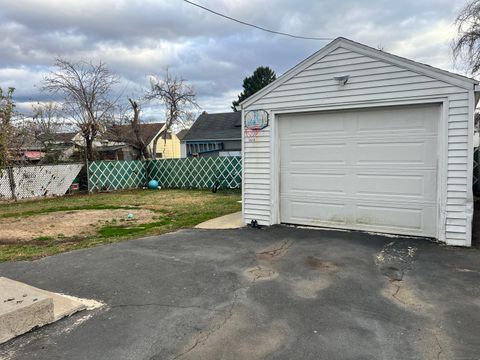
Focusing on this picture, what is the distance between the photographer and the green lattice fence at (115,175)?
16500mm

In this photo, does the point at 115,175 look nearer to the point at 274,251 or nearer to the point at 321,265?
the point at 274,251

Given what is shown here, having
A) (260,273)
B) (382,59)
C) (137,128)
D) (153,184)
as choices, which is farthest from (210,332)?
(137,128)

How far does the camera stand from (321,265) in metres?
4.79

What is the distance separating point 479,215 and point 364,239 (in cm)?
330

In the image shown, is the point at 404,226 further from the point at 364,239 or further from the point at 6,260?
the point at 6,260

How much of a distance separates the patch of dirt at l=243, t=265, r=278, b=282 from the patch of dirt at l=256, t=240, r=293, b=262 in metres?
0.40

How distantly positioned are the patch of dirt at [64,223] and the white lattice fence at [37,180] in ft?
16.9

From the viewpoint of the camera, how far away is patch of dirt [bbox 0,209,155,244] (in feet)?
24.0

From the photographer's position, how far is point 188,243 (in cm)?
611

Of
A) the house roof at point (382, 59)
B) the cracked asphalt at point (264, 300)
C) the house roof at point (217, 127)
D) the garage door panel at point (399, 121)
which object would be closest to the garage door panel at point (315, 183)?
the garage door panel at point (399, 121)

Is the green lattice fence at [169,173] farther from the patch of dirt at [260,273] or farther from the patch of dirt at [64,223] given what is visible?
the patch of dirt at [260,273]

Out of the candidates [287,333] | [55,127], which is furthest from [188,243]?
[55,127]

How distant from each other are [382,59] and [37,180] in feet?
44.6

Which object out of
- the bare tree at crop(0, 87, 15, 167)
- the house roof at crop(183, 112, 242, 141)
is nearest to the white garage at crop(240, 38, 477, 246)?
the bare tree at crop(0, 87, 15, 167)
